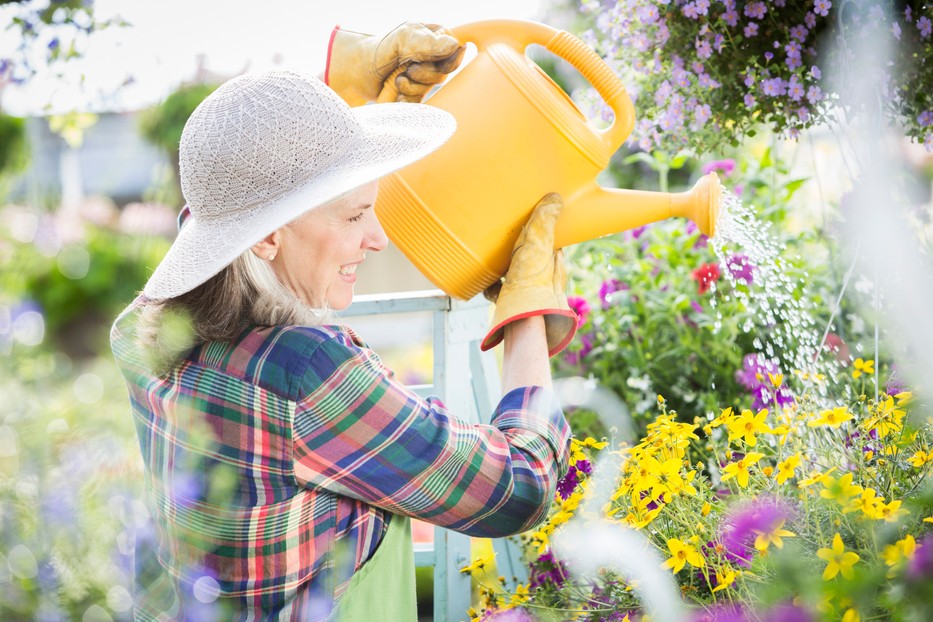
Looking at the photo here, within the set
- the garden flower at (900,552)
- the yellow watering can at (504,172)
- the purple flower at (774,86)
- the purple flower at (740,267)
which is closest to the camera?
the garden flower at (900,552)

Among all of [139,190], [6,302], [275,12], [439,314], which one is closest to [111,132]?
[139,190]

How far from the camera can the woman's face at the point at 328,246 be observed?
111 centimetres

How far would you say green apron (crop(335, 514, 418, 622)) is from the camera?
114cm

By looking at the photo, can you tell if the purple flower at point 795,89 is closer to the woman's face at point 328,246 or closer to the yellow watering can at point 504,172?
the yellow watering can at point 504,172

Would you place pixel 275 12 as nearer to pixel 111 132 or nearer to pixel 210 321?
pixel 210 321

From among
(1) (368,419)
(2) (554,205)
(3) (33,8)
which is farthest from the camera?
(3) (33,8)

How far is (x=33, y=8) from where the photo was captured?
1.56 metres

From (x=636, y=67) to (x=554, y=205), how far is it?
0.50m

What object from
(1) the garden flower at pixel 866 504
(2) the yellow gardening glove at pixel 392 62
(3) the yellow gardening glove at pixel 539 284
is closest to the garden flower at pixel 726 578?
(1) the garden flower at pixel 866 504

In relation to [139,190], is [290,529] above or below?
above

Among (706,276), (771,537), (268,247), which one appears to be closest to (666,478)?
(771,537)

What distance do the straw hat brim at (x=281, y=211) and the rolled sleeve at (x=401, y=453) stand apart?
6.0 inches

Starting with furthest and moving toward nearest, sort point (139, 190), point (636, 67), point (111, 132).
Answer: point (139, 190) → point (111, 132) → point (636, 67)

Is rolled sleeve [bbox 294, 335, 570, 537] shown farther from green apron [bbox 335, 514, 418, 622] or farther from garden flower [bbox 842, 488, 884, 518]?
garden flower [bbox 842, 488, 884, 518]
